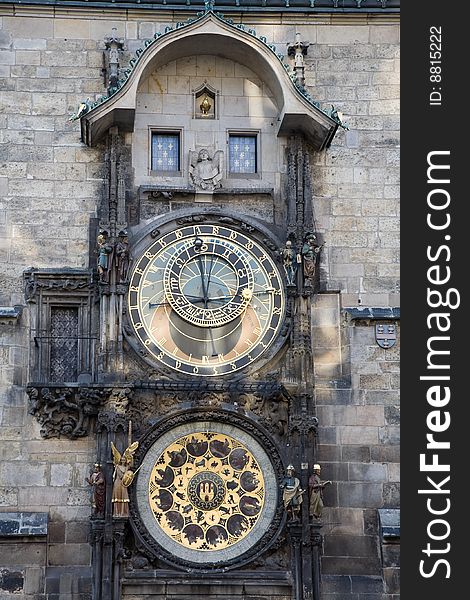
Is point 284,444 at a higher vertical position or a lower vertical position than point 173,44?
lower

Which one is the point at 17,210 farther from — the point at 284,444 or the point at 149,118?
the point at 284,444

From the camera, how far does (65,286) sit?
17.5 metres

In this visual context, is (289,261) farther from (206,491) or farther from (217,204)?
(206,491)

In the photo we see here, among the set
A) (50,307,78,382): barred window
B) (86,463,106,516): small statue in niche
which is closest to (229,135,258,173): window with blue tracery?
(50,307,78,382): barred window

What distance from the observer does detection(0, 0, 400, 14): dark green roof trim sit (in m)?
18.4

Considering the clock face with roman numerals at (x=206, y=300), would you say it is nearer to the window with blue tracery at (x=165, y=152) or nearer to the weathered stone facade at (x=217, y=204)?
the weathered stone facade at (x=217, y=204)

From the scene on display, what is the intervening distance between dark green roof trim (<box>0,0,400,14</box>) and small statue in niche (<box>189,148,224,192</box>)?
65.2 inches

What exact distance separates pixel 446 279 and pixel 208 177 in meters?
3.02

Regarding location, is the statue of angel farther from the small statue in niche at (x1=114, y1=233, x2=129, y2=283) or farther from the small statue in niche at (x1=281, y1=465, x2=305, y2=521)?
the small statue in niche at (x1=114, y1=233, x2=129, y2=283)

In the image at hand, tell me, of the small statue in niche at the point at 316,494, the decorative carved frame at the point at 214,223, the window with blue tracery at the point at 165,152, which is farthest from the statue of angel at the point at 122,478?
the window with blue tracery at the point at 165,152

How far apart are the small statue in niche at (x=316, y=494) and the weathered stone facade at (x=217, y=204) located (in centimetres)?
31

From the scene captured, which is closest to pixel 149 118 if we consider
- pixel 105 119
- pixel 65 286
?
pixel 105 119

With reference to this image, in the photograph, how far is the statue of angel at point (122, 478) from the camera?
1648 cm

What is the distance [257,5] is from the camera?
1861cm
